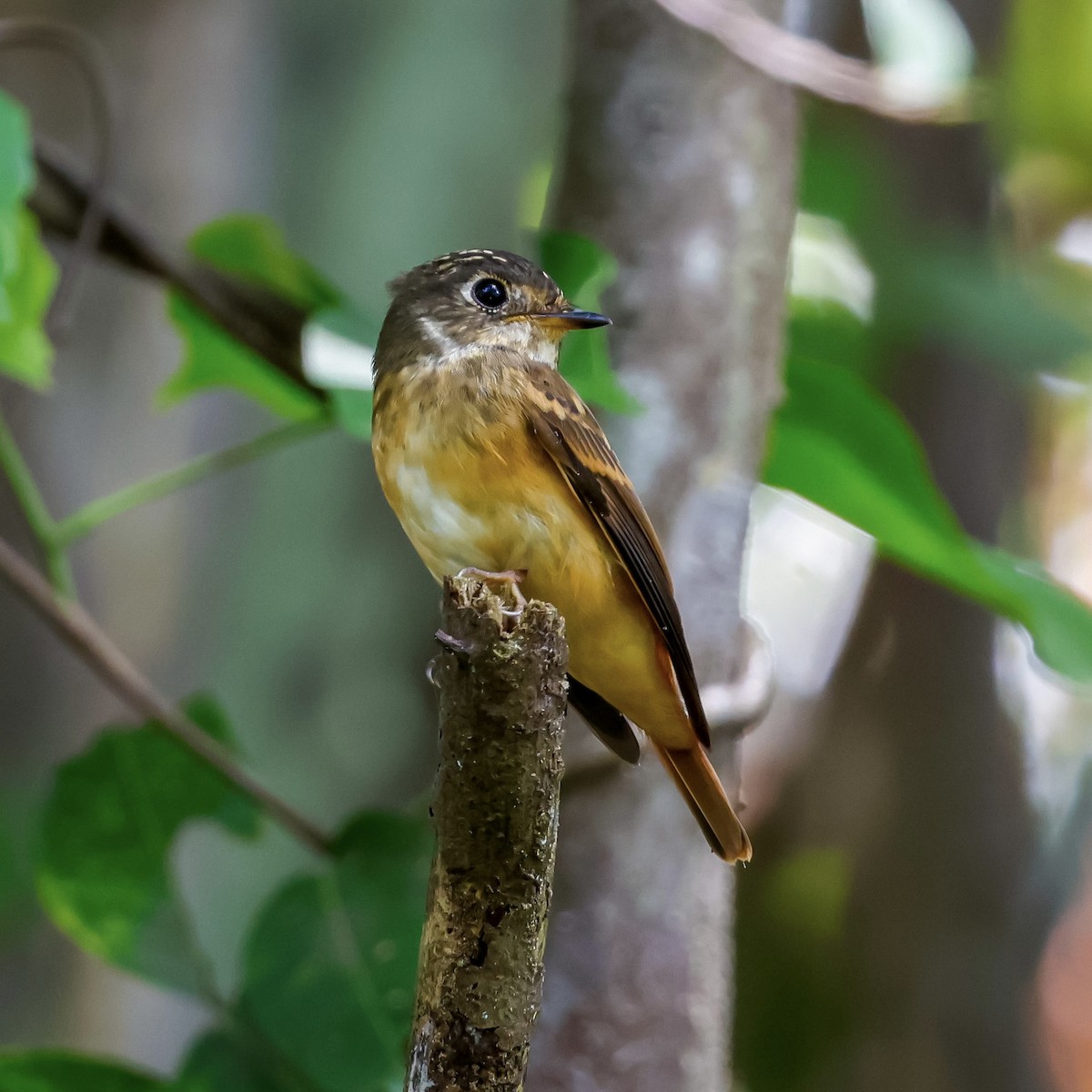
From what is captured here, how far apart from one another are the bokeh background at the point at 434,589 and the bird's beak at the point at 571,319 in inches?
46.4

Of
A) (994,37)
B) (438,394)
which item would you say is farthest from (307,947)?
(994,37)

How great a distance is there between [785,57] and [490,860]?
1471 mm

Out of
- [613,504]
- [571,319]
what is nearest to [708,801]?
[613,504]

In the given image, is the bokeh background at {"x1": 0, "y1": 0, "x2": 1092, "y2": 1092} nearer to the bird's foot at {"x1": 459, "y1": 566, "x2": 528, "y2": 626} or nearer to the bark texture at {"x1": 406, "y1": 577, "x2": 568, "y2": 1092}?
the bird's foot at {"x1": 459, "y1": 566, "x2": 528, "y2": 626}

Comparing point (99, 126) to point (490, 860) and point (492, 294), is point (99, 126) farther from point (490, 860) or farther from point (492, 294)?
point (490, 860)

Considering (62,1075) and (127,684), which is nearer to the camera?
(62,1075)

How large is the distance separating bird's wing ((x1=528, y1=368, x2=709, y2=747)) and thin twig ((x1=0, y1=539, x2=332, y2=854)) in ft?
2.68

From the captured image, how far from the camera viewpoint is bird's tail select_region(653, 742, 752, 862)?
57.1 inches

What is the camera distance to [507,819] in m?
0.93

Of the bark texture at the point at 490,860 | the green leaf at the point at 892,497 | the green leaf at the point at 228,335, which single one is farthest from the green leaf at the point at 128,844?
the bark texture at the point at 490,860

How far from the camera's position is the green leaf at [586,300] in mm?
1573

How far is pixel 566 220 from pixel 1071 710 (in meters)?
1.83

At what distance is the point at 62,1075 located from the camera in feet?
5.90

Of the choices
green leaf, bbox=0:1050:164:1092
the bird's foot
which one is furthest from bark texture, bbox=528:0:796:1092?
green leaf, bbox=0:1050:164:1092
